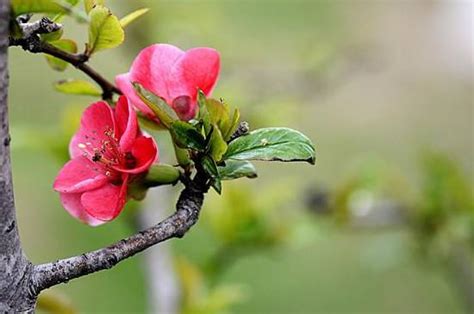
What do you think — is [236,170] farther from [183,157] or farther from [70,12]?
[70,12]

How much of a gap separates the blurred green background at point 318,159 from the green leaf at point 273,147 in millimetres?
502

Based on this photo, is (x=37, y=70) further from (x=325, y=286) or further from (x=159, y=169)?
(x=159, y=169)

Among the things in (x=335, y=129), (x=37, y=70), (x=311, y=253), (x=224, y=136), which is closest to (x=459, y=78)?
(x=335, y=129)

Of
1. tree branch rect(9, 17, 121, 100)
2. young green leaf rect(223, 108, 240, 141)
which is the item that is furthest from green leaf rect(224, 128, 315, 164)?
tree branch rect(9, 17, 121, 100)

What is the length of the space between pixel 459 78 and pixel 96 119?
3.49m

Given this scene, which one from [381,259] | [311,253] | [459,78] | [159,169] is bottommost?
[311,253]

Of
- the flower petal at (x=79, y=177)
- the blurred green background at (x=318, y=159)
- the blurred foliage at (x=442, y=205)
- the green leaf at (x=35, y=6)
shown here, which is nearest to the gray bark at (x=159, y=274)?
the blurred green background at (x=318, y=159)

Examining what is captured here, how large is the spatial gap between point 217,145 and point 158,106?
0.14ft

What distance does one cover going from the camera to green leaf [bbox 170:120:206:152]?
471 millimetres

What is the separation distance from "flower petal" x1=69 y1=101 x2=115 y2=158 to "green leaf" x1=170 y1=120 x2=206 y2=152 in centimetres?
5

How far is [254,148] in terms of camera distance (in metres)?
0.49

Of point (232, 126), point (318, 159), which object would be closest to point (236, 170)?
point (232, 126)

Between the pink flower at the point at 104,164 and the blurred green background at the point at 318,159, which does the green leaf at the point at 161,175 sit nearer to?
the pink flower at the point at 104,164

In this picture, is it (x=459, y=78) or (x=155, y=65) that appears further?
(x=459, y=78)
